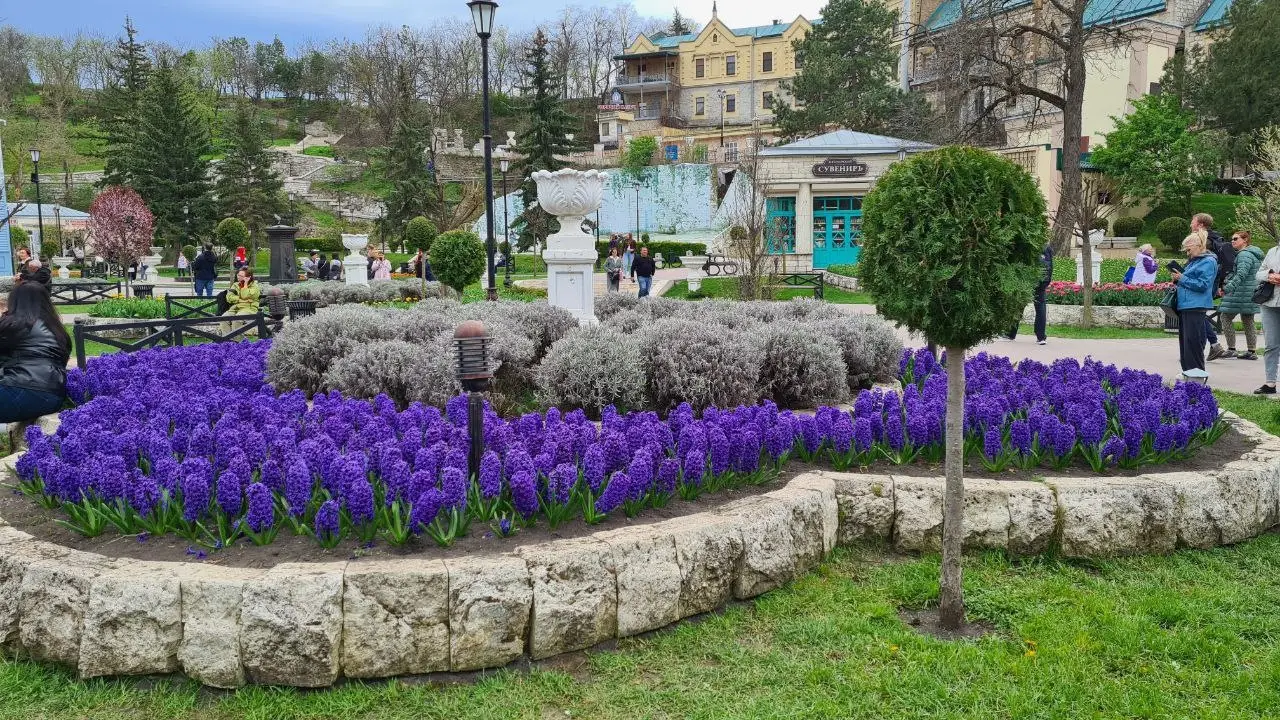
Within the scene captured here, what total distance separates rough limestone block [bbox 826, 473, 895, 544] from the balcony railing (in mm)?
70284

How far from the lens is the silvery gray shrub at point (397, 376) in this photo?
21.7 ft

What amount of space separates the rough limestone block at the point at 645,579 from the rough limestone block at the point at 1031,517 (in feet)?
6.24

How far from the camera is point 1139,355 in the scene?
11383 mm

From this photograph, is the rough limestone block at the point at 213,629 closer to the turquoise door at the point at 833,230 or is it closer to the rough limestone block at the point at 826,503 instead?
the rough limestone block at the point at 826,503

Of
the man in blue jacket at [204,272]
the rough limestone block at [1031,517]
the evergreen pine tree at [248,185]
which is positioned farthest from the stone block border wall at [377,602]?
the evergreen pine tree at [248,185]

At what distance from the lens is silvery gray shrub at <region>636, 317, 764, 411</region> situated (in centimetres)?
643

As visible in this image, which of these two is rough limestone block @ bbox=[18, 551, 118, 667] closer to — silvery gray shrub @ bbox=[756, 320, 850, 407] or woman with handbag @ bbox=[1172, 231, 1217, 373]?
silvery gray shrub @ bbox=[756, 320, 850, 407]

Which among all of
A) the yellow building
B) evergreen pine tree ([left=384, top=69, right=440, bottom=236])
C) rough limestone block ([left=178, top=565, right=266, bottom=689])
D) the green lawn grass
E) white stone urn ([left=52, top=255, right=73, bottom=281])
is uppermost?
the yellow building

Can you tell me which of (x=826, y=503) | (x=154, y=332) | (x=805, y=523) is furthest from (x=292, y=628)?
(x=154, y=332)

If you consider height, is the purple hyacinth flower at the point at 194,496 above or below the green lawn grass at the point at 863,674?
above

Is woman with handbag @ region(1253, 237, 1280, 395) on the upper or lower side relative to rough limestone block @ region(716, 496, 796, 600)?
upper

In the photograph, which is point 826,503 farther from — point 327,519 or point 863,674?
point 327,519

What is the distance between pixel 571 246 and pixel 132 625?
7291 millimetres

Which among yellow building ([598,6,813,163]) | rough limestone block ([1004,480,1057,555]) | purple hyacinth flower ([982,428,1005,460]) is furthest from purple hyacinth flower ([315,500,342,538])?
yellow building ([598,6,813,163])
